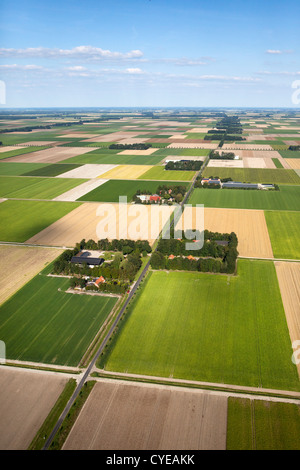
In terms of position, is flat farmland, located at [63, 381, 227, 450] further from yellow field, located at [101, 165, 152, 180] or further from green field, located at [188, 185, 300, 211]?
yellow field, located at [101, 165, 152, 180]

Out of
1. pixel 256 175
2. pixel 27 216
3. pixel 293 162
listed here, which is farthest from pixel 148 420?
pixel 293 162

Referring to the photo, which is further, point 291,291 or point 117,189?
point 117,189

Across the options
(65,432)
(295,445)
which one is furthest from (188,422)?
(65,432)

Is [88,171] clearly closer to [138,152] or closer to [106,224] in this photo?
[138,152]

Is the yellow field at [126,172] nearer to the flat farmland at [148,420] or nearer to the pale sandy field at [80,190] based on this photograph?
the pale sandy field at [80,190]

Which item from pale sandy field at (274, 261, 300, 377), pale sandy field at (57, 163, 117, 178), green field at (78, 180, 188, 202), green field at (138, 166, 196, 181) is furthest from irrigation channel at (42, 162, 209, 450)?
pale sandy field at (57, 163, 117, 178)

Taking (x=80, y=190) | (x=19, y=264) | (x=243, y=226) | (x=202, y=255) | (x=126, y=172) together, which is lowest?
(x=19, y=264)

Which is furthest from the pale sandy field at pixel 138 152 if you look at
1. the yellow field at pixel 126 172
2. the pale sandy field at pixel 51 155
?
the yellow field at pixel 126 172
